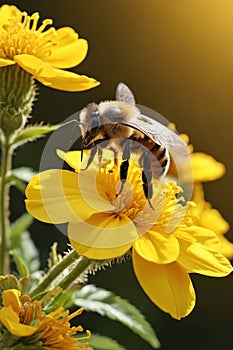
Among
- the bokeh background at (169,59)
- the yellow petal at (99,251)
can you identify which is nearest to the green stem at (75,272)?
the yellow petal at (99,251)

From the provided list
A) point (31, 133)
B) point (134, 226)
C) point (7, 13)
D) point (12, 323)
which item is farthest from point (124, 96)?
point (12, 323)

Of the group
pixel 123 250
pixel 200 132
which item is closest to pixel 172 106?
pixel 200 132

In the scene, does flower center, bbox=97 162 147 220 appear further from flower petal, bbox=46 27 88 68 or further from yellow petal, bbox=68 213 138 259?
flower petal, bbox=46 27 88 68

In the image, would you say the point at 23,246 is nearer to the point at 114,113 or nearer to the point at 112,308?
the point at 112,308

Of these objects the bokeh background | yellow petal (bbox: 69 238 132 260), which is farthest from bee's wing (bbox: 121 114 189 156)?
the bokeh background

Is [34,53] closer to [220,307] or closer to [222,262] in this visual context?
[222,262]

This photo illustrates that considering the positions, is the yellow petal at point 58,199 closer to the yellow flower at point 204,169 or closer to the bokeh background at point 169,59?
the yellow flower at point 204,169
